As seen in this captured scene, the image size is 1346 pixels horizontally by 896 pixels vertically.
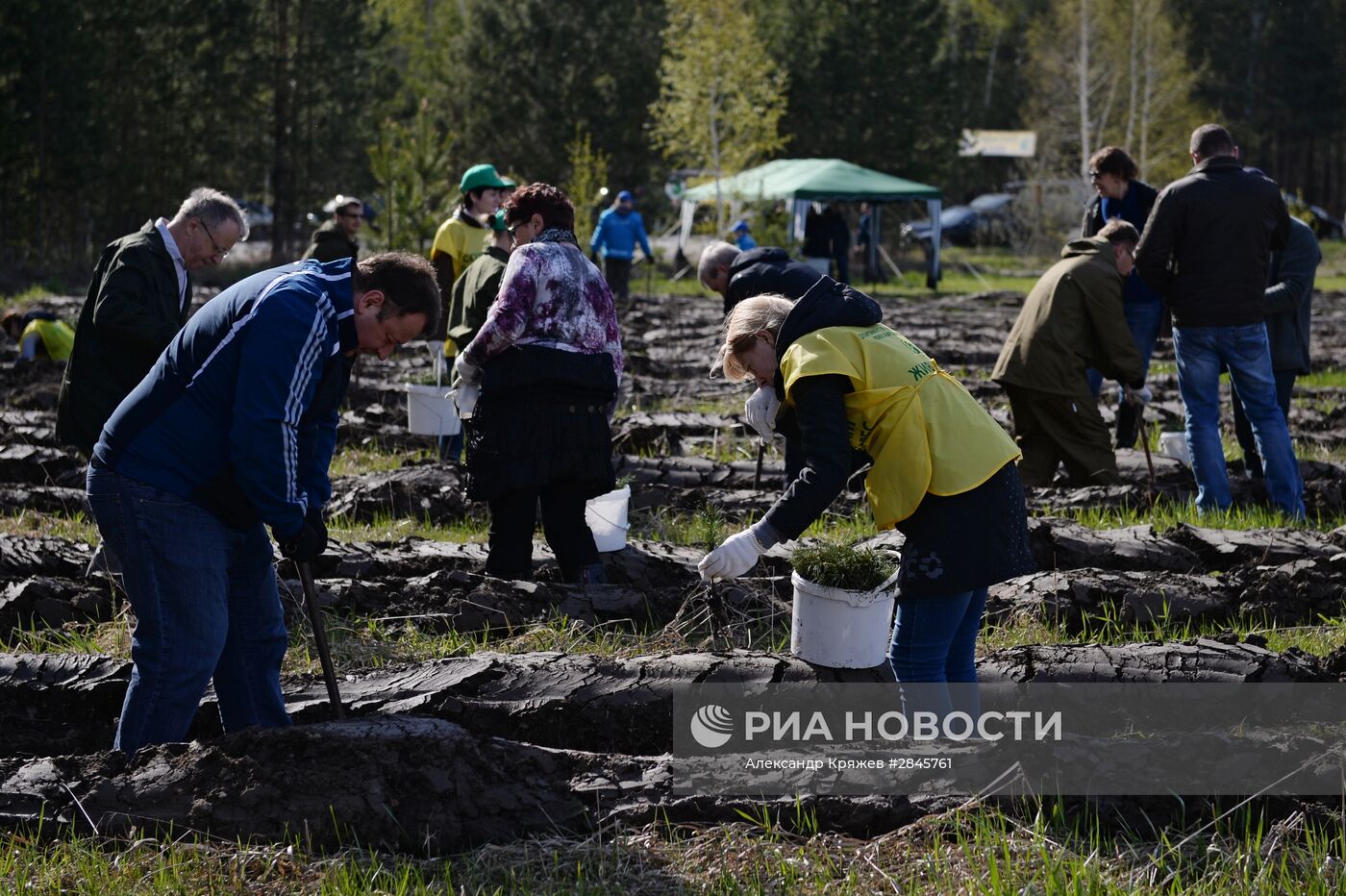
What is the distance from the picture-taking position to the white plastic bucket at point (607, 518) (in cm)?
591

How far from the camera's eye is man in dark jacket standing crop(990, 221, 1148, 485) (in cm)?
696

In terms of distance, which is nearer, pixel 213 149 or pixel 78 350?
pixel 78 350

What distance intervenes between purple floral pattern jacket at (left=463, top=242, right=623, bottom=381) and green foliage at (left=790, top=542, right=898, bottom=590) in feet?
4.70

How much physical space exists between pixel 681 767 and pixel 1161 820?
3.91 ft

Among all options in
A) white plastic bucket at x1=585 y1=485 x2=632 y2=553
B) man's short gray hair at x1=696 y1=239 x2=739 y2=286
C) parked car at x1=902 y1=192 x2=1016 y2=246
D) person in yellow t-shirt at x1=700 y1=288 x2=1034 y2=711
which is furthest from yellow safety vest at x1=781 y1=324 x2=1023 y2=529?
parked car at x1=902 y1=192 x2=1016 y2=246

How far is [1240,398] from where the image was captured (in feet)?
22.6

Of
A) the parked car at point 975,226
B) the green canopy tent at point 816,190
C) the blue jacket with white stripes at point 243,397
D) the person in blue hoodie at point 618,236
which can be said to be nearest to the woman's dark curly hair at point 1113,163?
the blue jacket with white stripes at point 243,397

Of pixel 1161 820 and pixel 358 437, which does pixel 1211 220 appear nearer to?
pixel 1161 820

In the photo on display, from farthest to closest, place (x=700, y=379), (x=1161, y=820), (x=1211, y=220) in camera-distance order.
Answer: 1. (x=700, y=379)
2. (x=1211, y=220)
3. (x=1161, y=820)

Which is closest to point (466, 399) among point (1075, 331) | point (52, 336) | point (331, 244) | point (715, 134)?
point (1075, 331)

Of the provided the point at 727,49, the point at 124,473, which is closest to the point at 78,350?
the point at 124,473

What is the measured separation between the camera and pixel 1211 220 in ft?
22.4

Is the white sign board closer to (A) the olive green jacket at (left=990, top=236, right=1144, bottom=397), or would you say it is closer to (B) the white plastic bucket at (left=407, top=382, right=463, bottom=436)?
(B) the white plastic bucket at (left=407, top=382, right=463, bottom=436)

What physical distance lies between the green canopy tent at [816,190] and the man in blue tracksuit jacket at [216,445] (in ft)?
65.5
